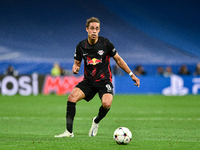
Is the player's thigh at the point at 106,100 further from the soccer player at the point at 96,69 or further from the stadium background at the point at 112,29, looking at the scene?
the stadium background at the point at 112,29

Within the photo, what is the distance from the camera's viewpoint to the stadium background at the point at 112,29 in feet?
93.1

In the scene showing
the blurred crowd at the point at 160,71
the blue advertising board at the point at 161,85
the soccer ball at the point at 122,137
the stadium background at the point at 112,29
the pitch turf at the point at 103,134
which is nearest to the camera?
the pitch turf at the point at 103,134

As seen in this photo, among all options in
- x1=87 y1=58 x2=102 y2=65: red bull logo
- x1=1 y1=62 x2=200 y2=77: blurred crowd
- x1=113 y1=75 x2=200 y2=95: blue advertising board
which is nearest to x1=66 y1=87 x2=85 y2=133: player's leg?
x1=87 y1=58 x2=102 y2=65: red bull logo

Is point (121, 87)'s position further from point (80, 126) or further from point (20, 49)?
point (80, 126)

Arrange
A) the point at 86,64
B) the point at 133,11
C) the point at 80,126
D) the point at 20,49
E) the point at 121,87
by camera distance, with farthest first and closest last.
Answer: the point at 133,11, the point at 20,49, the point at 121,87, the point at 80,126, the point at 86,64

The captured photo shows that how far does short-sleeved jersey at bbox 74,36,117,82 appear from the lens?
7.46 meters

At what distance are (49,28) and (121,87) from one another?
10.7 m

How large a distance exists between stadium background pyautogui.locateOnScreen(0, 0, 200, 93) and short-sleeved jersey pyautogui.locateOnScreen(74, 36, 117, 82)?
19805 mm

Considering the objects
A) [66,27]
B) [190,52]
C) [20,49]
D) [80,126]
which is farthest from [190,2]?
[80,126]

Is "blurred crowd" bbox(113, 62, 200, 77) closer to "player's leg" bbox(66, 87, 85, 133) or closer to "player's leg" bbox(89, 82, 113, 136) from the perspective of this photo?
"player's leg" bbox(89, 82, 113, 136)

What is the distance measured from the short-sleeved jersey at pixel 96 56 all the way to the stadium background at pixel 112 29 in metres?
19.8

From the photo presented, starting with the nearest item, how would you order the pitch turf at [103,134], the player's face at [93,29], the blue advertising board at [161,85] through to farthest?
the pitch turf at [103,134] → the player's face at [93,29] → the blue advertising board at [161,85]

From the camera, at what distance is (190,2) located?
29.7m

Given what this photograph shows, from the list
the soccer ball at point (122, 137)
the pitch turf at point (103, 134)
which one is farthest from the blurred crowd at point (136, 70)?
the soccer ball at point (122, 137)
